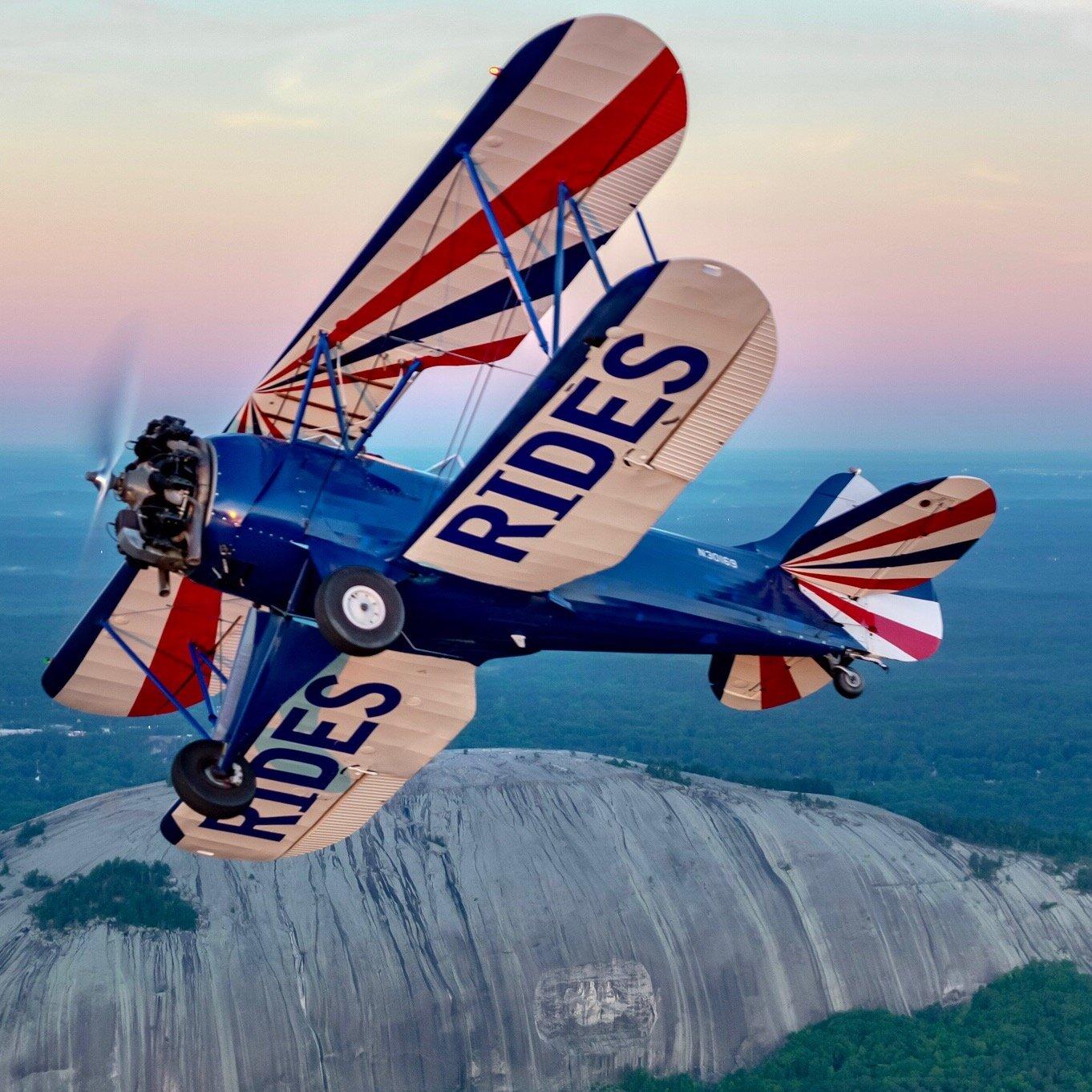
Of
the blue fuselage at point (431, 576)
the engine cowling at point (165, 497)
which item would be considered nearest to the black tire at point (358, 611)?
the blue fuselage at point (431, 576)

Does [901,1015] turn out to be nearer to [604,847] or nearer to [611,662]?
[604,847]

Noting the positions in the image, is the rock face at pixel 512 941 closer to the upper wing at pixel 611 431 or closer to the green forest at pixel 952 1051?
the green forest at pixel 952 1051

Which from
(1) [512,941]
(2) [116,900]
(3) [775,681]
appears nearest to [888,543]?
(3) [775,681]

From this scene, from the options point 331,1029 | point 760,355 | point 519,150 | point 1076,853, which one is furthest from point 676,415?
point 1076,853

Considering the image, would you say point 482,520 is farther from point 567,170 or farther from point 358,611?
point 567,170

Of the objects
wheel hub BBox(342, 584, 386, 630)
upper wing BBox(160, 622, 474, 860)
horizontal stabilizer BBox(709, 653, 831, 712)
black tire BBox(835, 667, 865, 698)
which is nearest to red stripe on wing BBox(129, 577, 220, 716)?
upper wing BBox(160, 622, 474, 860)

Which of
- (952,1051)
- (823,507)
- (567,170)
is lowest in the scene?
(952,1051)
